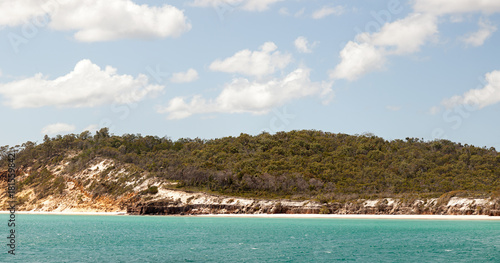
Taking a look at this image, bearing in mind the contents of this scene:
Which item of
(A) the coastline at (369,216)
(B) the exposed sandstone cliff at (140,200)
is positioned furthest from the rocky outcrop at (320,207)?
(A) the coastline at (369,216)

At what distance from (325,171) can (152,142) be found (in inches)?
2726

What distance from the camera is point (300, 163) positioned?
11412 cm

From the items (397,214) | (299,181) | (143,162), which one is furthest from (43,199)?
(397,214)

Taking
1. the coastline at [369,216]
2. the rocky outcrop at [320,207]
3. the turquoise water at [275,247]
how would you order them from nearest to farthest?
the turquoise water at [275,247], the coastline at [369,216], the rocky outcrop at [320,207]

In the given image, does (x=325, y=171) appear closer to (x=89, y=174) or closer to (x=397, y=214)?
(x=397, y=214)

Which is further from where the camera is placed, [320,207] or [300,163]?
[300,163]

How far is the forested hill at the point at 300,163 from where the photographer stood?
317ft

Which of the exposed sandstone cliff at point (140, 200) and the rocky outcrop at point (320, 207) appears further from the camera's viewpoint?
the exposed sandstone cliff at point (140, 200)

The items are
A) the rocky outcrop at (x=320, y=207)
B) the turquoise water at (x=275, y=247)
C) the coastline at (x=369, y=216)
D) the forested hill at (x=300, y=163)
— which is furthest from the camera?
the forested hill at (x=300, y=163)

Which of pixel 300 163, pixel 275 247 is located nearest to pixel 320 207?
pixel 300 163

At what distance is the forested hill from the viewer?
317 feet

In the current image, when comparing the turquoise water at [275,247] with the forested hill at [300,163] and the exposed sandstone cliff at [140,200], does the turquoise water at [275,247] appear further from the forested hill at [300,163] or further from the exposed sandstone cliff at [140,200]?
the forested hill at [300,163]

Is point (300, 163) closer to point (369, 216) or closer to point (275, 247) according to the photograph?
point (369, 216)

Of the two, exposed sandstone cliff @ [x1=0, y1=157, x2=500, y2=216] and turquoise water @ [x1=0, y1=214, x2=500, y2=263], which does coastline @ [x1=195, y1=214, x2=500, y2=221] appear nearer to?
exposed sandstone cliff @ [x1=0, y1=157, x2=500, y2=216]
